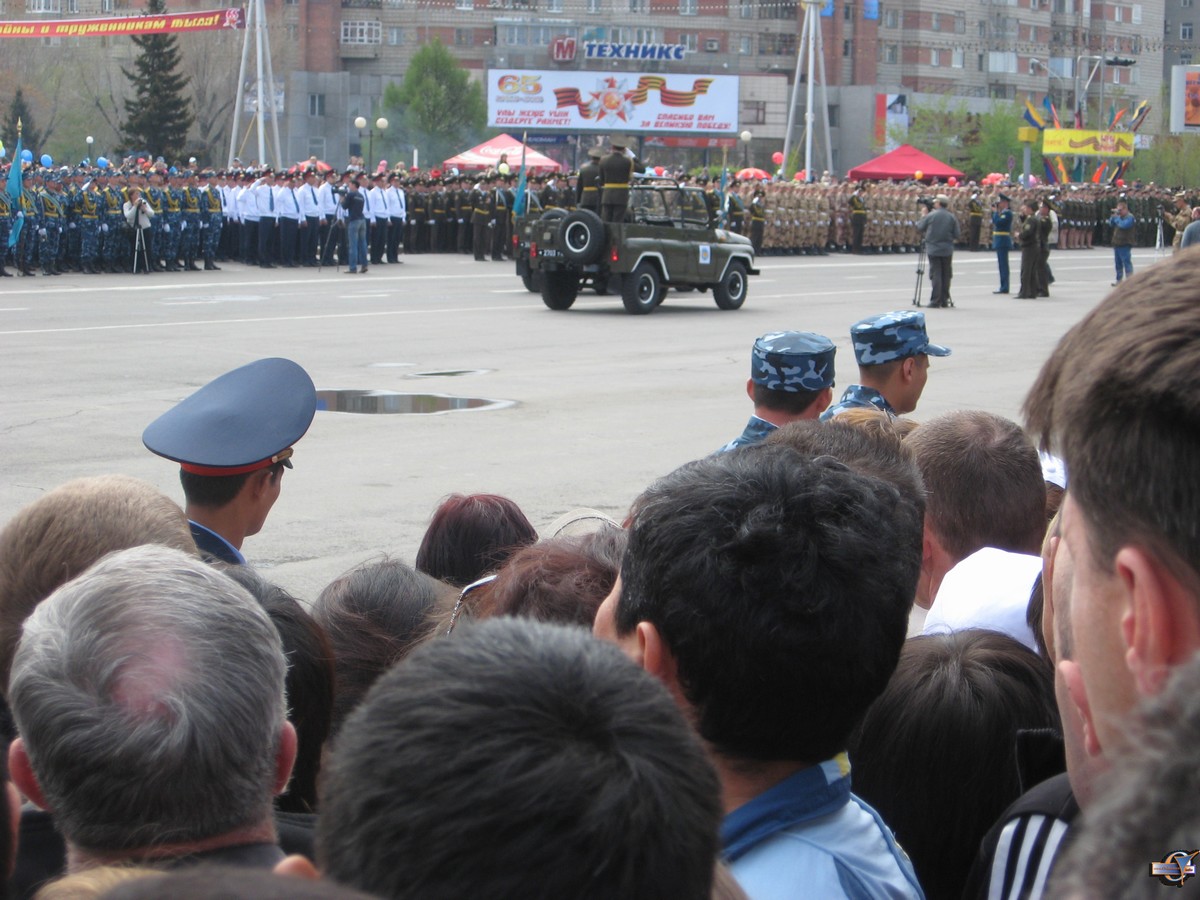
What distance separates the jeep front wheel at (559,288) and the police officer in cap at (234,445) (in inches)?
676

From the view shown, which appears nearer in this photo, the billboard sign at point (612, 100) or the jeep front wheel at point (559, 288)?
the jeep front wheel at point (559, 288)

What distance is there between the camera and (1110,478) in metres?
1.29

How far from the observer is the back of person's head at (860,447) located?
10.7 ft

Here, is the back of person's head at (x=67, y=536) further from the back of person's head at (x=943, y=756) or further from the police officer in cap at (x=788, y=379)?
the police officer in cap at (x=788, y=379)

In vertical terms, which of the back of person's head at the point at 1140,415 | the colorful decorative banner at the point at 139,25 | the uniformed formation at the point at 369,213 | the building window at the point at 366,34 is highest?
the building window at the point at 366,34

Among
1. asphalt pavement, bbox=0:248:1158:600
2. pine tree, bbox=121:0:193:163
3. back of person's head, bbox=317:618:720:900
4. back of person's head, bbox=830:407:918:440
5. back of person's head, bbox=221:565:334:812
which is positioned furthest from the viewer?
pine tree, bbox=121:0:193:163

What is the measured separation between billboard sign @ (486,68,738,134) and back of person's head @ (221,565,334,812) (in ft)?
280

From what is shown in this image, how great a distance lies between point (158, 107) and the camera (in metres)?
70.6

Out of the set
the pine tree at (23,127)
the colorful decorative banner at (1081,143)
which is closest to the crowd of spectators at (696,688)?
the pine tree at (23,127)

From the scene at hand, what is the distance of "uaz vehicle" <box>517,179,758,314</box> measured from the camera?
20.9 metres

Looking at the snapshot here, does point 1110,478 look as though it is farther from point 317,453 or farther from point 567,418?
point 567,418

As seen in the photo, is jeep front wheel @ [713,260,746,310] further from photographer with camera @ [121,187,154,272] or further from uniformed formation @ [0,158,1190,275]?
photographer with camera @ [121,187,154,272]

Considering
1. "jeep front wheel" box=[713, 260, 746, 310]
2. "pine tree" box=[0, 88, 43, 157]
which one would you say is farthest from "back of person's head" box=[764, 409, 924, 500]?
"pine tree" box=[0, 88, 43, 157]

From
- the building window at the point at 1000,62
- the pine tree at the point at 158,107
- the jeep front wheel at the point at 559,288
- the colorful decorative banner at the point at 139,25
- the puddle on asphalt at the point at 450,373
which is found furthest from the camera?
the building window at the point at 1000,62
